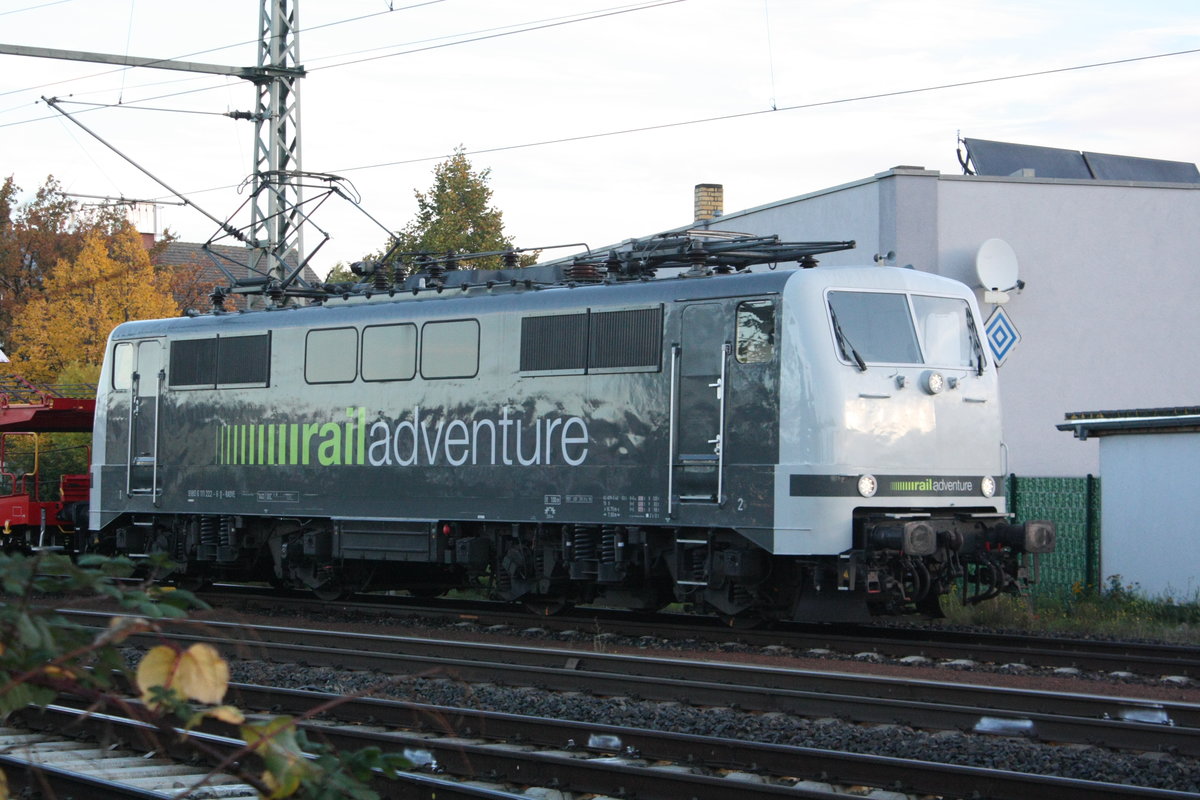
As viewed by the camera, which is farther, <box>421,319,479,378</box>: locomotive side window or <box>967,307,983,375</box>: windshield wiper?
<box>421,319,479,378</box>: locomotive side window

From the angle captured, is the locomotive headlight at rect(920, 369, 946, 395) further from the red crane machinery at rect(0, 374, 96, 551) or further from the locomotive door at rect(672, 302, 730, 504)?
the red crane machinery at rect(0, 374, 96, 551)

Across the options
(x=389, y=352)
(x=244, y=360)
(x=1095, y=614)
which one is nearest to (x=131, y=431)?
(x=244, y=360)

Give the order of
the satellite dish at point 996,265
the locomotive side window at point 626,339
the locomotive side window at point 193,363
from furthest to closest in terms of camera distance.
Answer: the satellite dish at point 996,265, the locomotive side window at point 193,363, the locomotive side window at point 626,339

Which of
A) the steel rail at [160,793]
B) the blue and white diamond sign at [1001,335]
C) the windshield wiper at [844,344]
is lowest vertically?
the steel rail at [160,793]

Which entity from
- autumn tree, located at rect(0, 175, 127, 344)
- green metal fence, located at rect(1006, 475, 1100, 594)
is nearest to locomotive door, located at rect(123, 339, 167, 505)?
green metal fence, located at rect(1006, 475, 1100, 594)

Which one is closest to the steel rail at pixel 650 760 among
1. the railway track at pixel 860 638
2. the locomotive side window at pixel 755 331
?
the railway track at pixel 860 638

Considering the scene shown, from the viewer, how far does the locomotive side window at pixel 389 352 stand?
49.6 feet

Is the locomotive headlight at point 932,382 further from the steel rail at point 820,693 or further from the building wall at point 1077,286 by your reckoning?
the building wall at point 1077,286

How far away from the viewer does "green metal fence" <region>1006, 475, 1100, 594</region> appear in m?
17.9

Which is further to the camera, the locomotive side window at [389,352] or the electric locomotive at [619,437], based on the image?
the locomotive side window at [389,352]

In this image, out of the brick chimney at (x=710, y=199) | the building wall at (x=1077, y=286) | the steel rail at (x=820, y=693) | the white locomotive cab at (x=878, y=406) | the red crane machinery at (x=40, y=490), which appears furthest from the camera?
the brick chimney at (x=710, y=199)

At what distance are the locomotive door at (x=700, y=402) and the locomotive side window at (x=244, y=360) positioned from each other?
5.83 metres

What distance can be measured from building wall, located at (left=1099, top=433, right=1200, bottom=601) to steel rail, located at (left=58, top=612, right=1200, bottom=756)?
7952mm

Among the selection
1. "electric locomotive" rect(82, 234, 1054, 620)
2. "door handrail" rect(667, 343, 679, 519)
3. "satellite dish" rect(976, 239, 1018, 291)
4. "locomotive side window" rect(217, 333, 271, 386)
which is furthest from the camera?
"satellite dish" rect(976, 239, 1018, 291)
